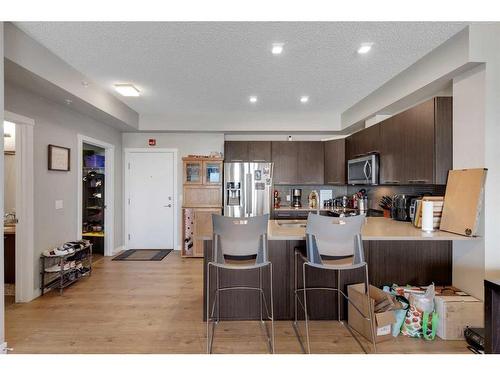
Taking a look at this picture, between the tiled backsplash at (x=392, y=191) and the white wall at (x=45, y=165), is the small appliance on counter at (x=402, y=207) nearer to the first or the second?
the tiled backsplash at (x=392, y=191)

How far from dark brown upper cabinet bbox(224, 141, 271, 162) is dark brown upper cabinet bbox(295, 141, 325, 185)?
24.6 inches

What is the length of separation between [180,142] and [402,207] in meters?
3.98

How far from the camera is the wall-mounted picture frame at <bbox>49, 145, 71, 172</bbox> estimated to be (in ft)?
11.2

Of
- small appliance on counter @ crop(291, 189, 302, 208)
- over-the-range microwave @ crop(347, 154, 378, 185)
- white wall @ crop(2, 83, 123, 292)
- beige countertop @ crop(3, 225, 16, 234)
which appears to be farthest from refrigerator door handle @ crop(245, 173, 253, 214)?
beige countertop @ crop(3, 225, 16, 234)

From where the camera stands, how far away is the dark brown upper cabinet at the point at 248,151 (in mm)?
5289

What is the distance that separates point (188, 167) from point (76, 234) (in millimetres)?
2086

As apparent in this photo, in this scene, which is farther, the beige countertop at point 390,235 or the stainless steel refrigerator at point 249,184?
the stainless steel refrigerator at point 249,184

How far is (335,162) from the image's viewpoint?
5008 millimetres

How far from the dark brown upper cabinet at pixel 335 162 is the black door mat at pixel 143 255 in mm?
3306

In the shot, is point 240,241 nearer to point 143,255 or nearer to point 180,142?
point 143,255

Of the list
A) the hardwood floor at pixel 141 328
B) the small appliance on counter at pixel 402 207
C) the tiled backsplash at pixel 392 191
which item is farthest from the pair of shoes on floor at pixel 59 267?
the tiled backsplash at pixel 392 191

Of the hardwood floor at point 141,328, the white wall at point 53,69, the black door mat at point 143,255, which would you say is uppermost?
the white wall at point 53,69

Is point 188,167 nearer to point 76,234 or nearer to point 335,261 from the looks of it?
point 76,234
